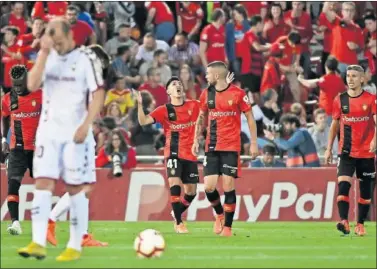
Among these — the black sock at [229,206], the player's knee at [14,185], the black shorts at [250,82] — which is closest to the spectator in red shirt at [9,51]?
the black shorts at [250,82]

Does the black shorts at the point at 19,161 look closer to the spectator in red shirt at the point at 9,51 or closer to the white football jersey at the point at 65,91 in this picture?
the white football jersey at the point at 65,91

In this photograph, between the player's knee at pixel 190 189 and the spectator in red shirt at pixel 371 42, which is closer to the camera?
the player's knee at pixel 190 189

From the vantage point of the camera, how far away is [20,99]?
711 inches

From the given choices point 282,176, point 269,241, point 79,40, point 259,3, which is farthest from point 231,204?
point 259,3

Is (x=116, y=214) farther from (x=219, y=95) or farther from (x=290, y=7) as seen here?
(x=290, y=7)

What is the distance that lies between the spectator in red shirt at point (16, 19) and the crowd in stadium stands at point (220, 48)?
0.02 m

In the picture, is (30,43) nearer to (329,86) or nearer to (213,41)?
(213,41)

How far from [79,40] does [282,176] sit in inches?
224

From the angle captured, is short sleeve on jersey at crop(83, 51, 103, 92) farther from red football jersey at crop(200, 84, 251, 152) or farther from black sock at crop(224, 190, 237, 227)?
black sock at crop(224, 190, 237, 227)

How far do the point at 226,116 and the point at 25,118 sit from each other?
2698 millimetres

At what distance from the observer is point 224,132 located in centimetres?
1800

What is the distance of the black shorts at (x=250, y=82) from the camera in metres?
27.2

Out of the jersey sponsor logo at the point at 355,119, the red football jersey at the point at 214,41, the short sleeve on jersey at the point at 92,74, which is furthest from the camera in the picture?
the red football jersey at the point at 214,41

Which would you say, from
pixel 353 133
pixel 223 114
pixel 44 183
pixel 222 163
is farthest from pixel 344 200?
pixel 44 183
